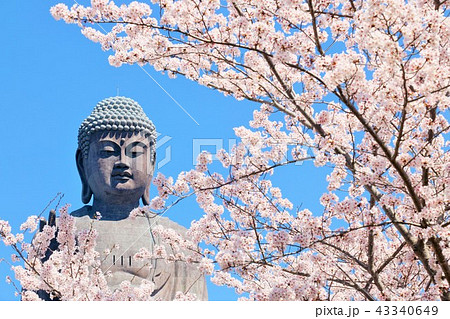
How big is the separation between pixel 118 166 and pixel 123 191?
408 millimetres

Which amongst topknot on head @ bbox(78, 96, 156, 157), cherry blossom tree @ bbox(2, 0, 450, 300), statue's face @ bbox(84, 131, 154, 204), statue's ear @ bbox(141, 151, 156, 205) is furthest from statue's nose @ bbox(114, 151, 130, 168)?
cherry blossom tree @ bbox(2, 0, 450, 300)

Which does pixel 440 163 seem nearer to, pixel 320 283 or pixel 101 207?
pixel 320 283

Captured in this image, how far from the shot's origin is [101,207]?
11.6 meters

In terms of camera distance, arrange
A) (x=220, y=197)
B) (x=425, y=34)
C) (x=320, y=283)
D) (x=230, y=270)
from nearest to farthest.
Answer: (x=425, y=34) → (x=320, y=283) → (x=230, y=270) → (x=220, y=197)

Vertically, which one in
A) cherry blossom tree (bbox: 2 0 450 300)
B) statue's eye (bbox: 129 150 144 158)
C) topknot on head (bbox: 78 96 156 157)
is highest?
topknot on head (bbox: 78 96 156 157)

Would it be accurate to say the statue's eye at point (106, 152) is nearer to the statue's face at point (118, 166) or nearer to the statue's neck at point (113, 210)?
the statue's face at point (118, 166)

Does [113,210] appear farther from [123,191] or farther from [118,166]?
[118,166]

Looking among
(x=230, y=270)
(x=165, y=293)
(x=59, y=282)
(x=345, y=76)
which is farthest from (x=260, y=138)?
(x=165, y=293)

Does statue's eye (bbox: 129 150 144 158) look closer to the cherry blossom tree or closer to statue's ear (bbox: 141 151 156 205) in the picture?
statue's ear (bbox: 141 151 156 205)

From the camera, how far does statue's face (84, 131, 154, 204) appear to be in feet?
37.2

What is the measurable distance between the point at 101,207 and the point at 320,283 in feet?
22.5

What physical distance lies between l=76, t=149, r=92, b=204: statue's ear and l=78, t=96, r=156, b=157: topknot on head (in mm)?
174

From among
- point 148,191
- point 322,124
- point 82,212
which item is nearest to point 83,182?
point 82,212

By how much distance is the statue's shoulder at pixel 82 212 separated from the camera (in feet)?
38.0
